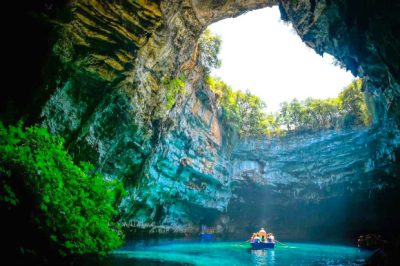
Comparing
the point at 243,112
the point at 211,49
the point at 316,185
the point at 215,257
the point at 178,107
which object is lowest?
the point at 215,257

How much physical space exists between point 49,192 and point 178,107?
12.7 metres

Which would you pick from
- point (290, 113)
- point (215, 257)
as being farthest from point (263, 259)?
point (290, 113)

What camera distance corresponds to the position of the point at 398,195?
83.1 feet

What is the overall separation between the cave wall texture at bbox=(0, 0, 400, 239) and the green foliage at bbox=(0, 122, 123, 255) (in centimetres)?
282

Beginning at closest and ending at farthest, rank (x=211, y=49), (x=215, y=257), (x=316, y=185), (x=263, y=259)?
(x=263, y=259) < (x=215, y=257) < (x=211, y=49) < (x=316, y=185)

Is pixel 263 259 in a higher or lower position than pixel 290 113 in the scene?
lower

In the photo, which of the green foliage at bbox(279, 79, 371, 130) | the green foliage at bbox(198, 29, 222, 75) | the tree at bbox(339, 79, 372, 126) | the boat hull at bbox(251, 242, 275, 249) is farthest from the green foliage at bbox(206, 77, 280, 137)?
the boat hull at bbox(251, 242, 275, 249)

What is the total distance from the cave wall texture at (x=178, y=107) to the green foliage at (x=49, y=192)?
2.82 metres

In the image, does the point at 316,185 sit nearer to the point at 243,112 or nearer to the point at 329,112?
the point at 329,112

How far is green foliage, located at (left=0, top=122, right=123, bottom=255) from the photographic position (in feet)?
21.0

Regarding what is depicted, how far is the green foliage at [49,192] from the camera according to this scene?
21.0 feet

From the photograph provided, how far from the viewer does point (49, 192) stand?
6.63m

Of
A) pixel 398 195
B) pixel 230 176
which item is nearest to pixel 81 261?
pixel 230 176

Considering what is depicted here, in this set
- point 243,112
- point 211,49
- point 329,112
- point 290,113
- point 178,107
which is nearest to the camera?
point 178,107
